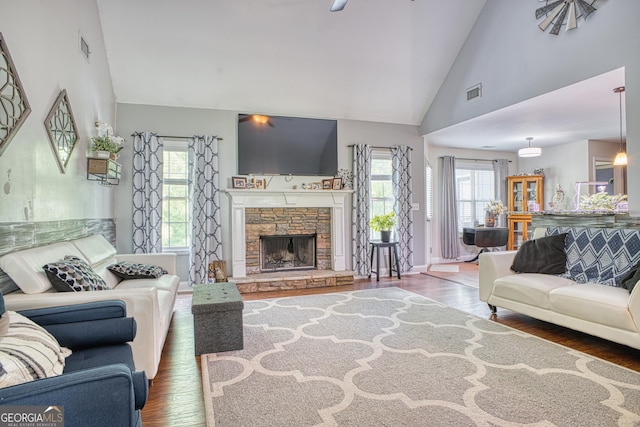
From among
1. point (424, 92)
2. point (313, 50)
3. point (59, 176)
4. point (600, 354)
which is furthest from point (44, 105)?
point (424, 92)

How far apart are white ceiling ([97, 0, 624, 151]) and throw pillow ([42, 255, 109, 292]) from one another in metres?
3.15

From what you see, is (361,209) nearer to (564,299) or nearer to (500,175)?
(564,299)

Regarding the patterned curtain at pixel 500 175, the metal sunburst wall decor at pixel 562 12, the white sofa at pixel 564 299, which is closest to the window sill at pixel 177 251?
the white sofa at pixel 564 299

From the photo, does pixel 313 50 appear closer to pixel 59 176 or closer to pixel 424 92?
pixel 424 92

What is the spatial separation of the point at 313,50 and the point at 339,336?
150 inches

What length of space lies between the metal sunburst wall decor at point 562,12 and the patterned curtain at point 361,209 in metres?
2.79

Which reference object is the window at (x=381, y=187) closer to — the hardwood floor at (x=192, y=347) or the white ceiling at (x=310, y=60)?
the white ceiling at (x=310, y=60)

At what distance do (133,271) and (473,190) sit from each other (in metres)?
7.00

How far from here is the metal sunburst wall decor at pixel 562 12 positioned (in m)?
3.84

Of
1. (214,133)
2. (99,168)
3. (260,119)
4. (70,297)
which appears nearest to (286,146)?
(260,119)

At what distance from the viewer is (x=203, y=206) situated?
5.25 meters

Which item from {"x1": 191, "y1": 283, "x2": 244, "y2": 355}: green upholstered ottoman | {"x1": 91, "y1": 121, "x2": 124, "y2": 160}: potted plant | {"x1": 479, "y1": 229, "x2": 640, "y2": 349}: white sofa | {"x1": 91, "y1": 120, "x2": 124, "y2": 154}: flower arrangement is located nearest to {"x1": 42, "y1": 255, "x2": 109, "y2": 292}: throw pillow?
{"x1": 191, "y1": 283, "x2": 244, "y2": 355}: green upholstered ottoman

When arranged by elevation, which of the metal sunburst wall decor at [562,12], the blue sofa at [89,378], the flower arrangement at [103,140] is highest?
the metal sunburst wall decor at [562,12]

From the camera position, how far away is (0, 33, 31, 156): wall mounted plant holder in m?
2.22
